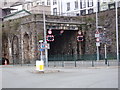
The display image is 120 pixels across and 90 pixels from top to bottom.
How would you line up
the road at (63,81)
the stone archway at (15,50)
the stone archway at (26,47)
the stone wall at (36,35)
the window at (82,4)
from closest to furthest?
the road at (63,81) → the stone wall at (36,35) → the stone archway at (26,47) → the stone archway at (15,50) → the window at (82,4)

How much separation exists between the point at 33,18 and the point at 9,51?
494 inches

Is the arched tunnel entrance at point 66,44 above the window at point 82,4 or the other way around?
the other way around

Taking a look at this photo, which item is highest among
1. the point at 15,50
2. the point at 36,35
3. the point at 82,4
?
the point at 82,4

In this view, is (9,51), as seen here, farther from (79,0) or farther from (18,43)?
(79,0)

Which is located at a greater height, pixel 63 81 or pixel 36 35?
pixel 36 35

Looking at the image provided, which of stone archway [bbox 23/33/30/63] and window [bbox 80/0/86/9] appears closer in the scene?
stone archway [bbox 23/33/30/63]

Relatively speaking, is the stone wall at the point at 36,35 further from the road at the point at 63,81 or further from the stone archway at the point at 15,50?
the road at the point at 63,81

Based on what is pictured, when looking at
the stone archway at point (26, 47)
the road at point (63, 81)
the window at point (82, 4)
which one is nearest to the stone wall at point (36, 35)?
the stone archway at point (26, 47)

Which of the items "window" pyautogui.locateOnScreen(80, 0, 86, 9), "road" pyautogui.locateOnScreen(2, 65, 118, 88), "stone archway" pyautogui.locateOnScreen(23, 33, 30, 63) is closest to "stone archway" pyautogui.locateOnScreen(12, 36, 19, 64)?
"stone archway" pyautogui.locateOnScreen(23, 33, 30, 63)

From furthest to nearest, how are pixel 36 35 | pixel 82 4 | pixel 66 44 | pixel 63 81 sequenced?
1. pixel 82 4
2. pixel 66 44
3. pixel 36 35
4. pixel 63 81

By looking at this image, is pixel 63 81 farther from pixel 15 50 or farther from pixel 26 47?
pixel 15 50

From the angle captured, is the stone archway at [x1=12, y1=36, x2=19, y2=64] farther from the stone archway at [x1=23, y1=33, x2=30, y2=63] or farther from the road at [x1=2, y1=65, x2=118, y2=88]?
the road at [x1=2, y1=65, x2=118, y2=88]

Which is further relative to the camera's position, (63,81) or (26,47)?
(26,47)

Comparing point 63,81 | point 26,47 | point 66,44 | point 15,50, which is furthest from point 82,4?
point 63,81
